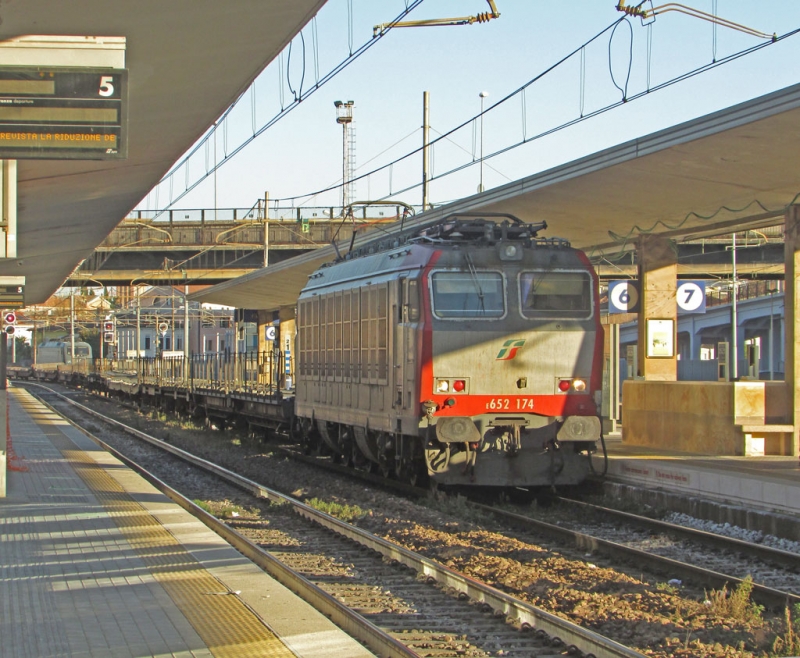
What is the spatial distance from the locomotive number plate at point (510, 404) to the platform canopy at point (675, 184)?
3107 millimetres

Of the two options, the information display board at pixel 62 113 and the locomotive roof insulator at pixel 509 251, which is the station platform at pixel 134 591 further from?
the locomotive roof insulator at pixel 509 251

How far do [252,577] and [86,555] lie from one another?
194cm

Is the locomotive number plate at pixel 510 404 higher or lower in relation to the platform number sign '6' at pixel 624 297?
lower

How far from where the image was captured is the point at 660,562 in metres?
9.73

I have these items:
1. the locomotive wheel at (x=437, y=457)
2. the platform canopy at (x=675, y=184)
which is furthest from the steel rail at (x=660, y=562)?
the platform canopy at (x=675, y=184)

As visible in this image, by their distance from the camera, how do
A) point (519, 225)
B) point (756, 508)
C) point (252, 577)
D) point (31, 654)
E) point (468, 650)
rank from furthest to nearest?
1. point (519, 225)
2. point (756, 508)
3. point (252, 577)
4. point (468, 650)
5. point (31, 654)

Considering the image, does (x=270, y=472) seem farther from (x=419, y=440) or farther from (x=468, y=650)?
(x=468, y=650)

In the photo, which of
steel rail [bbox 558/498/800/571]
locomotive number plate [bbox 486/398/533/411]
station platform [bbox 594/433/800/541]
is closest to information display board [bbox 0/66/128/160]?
steel rail [bbox 558/498/800/571]

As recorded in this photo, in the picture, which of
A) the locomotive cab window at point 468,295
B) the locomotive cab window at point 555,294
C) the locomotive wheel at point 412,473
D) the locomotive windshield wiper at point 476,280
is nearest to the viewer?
the locomotive cab window at point 468,295

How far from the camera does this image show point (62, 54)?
7219mm

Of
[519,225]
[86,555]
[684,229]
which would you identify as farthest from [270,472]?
[86,555]

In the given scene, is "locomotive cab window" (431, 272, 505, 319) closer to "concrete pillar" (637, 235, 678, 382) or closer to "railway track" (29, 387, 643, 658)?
"railway track" (29, 387, 643, 658)

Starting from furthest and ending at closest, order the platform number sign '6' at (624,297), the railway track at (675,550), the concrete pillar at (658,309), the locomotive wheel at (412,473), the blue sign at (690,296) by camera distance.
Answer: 1. the blue sign at (690,296)
2. the platform number sign '6' at (624,297)
3. the concrete pillar at (658,309)
4. the locomotive wheel at (412,473)
5. the railway track at (675,550)

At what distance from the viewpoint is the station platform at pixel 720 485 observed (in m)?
12.0
